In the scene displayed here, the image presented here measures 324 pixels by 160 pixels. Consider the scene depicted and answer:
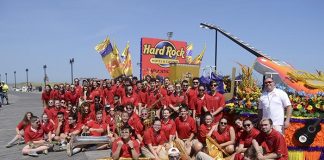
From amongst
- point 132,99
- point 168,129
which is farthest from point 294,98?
point 132,99

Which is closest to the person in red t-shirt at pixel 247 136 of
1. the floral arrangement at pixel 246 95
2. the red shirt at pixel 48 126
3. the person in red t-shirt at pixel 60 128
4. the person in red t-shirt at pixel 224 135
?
the person in red t-shirt at pixel 224 135

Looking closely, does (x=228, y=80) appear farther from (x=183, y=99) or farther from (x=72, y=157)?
(x=72, y=157)

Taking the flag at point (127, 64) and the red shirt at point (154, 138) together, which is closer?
the red shirt at point (154, 138)

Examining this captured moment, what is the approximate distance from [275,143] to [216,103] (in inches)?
106

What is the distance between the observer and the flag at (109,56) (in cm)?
1966

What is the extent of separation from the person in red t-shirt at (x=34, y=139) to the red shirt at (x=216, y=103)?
4390 mm

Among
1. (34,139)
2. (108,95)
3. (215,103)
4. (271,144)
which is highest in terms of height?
(215,103)

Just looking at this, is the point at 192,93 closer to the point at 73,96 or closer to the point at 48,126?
the point at 48,126

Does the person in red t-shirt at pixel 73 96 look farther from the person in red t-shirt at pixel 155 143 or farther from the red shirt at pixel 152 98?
the person in red t-shirt at pixel 155 143

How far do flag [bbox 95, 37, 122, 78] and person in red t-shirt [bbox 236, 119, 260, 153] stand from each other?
42.3 feet

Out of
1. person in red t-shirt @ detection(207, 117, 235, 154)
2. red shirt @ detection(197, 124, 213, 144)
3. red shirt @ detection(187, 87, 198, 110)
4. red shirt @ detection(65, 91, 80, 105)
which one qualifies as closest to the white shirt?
person in red t-shirt @ detection(207, 117, 235, 154)

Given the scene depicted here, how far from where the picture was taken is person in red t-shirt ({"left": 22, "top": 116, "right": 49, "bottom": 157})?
30.3 ft

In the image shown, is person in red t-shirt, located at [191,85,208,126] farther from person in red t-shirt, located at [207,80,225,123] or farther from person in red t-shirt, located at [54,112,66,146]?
person in red t-shirt, located at [54,112,66,146]

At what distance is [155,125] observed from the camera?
795 cm
